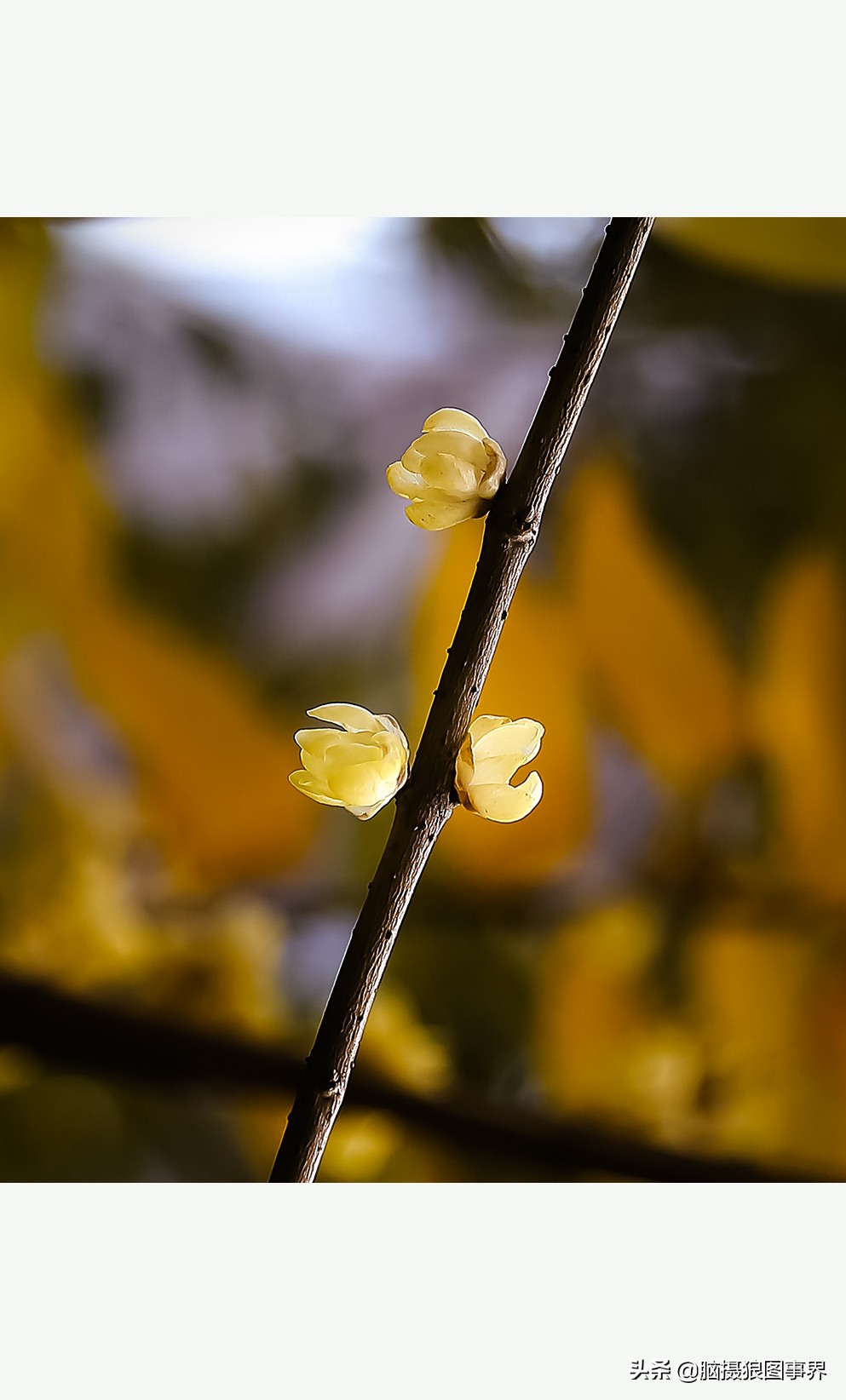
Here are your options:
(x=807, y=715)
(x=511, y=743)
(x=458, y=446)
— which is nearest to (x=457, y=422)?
(x=458, y=446)

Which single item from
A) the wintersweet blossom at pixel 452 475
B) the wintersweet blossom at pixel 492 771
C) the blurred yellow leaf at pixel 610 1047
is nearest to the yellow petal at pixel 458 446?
the wintersweet blossom at pixel 452 475

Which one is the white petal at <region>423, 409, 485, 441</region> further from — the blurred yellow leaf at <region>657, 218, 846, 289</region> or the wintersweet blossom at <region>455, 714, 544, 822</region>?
the blurred yellow leaf at <region>657, 218, 846, 289</region>

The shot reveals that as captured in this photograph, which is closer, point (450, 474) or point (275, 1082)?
point (450, 474)

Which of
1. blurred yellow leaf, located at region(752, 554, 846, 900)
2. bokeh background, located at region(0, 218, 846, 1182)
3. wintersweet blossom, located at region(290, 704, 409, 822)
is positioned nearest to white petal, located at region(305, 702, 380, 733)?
wintersweet blossom, located at region(290, 704, 409, 822)

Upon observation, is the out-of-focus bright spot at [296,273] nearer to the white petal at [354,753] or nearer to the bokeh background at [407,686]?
the bokeh background at [407,686]

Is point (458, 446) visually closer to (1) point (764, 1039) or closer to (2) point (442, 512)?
(2) point (442, 512)
